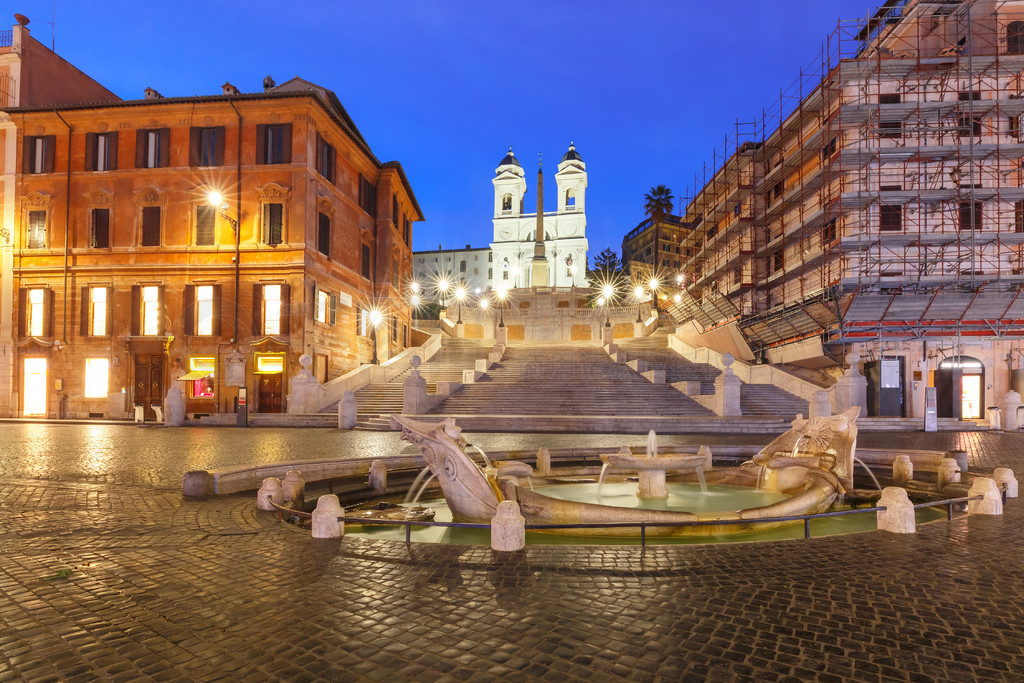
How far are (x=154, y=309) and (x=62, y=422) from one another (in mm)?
6098

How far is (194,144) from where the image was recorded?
28188 mm

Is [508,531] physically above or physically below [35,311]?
below

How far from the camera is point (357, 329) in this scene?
33.1 m

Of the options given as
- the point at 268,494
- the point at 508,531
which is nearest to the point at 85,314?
the point at 268,494

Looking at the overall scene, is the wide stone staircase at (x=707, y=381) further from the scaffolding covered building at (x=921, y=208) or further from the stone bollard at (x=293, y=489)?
the stone bollard at (x=293, y=489)

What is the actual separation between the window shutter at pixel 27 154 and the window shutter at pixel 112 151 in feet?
13.1

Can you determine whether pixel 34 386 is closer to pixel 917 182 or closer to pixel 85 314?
pixel 85 314

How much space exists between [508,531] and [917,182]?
30.0 metres

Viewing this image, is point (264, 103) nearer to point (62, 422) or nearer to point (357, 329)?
point (357, 329)

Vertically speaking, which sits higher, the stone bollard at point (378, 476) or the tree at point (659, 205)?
the tree at point (659, 205)

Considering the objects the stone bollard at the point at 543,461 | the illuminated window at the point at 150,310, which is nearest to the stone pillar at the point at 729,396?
the stone bollard at the point at 543,461

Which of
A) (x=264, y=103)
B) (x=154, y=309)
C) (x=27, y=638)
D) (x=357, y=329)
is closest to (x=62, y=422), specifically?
(x=154, y=309)

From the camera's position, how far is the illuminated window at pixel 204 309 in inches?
1082

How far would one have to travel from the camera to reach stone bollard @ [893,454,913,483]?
10359 millimetres
